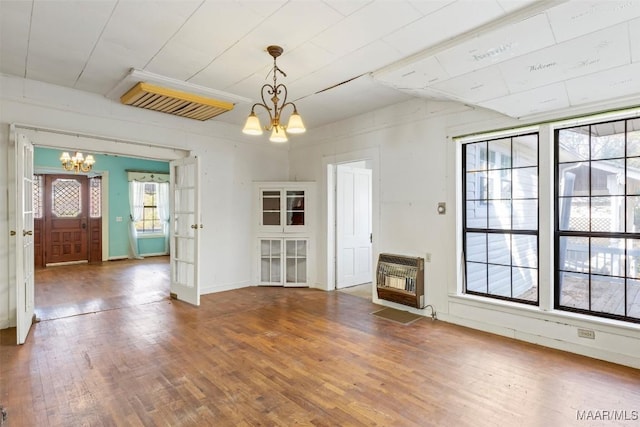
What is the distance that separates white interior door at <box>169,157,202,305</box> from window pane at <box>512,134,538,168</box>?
13.7 ft

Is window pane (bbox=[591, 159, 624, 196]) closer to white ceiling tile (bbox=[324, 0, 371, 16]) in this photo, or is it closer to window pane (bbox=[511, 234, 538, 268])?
window pane (bbox=[511, 234, 538, 268])

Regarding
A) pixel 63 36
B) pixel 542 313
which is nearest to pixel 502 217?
pixel 542 313

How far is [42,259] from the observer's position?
8.10m

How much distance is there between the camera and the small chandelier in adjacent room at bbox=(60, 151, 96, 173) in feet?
23.7

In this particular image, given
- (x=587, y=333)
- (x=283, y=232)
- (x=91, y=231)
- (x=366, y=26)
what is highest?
(x=366, y=26)

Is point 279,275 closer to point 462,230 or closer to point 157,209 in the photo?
point 462,230

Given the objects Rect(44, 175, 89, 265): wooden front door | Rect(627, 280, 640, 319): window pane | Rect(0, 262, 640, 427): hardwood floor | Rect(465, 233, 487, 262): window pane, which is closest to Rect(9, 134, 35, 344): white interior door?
Rect(0, 262, 640, 427): hardwood floor

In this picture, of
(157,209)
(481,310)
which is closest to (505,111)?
(481,310)

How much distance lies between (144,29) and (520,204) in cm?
414

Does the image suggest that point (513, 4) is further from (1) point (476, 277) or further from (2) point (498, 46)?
(1) point (476, 277)

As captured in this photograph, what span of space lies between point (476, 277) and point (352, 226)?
98.5 inches

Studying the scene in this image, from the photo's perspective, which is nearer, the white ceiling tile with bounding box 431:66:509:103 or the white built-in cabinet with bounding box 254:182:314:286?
the white ceiling tile with bounding box 431:66:509:103

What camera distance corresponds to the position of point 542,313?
3.40 metres

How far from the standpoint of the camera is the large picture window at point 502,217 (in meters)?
3.68
